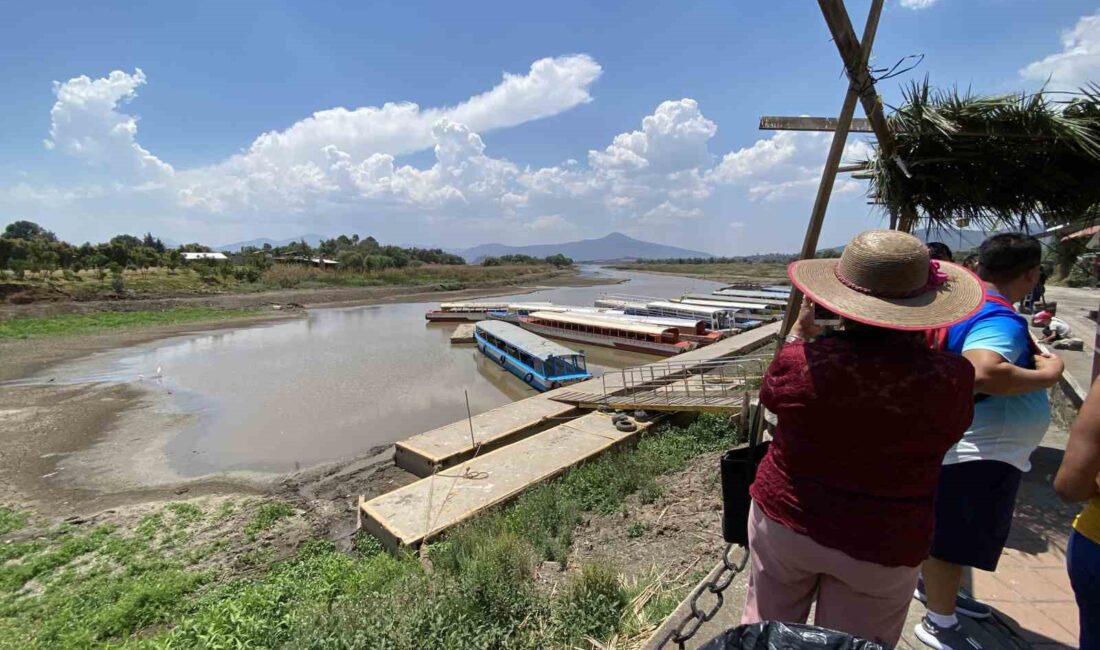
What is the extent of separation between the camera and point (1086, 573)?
1.58m

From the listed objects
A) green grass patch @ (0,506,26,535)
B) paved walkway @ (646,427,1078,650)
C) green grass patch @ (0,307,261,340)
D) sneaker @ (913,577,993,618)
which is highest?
sneaker @ (913,577,993,618)

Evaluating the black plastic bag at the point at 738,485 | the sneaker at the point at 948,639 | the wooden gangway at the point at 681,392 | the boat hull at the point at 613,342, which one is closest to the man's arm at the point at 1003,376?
the black plastic bag at the point at 738,485

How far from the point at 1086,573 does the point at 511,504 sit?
6.62 metres

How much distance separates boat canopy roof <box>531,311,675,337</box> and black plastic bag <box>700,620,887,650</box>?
835 inches

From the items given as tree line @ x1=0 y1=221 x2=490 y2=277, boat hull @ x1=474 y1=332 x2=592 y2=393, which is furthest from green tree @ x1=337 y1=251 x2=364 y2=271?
boat hull @ x1=474 y1=332 x2=592 y2=393

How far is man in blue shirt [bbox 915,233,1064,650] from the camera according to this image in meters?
2.23

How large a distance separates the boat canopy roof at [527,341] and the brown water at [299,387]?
4.41ft

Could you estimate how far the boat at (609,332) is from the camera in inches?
877

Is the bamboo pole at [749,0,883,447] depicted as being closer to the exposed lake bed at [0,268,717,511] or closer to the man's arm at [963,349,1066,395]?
the man's arm at [963,349,1066,395]

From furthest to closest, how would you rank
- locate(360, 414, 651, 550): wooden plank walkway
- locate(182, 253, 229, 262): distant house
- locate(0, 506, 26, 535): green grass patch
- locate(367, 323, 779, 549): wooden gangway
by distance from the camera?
locate(182, 253, 229, 262): distant house
locate(0, 506, 26, 535): green grass patch
locate(367, 323, 779, 549): wooden gangway
locate(360, 414, 651, 550): wooden plank walkway

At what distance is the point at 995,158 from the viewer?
12.3 feet

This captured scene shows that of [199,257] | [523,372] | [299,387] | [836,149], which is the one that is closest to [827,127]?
[836,149]

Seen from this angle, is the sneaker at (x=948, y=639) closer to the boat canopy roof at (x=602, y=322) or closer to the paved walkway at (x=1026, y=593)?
the paved walkway at (x=1026, y=593)

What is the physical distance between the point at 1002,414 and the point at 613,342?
21.8 m
